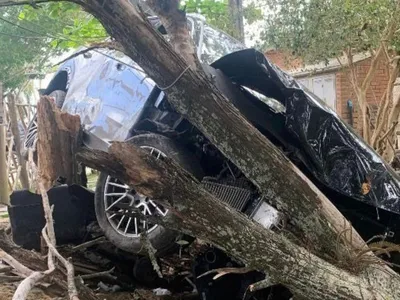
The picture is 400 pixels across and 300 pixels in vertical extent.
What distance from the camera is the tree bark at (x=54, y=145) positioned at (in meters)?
5.42

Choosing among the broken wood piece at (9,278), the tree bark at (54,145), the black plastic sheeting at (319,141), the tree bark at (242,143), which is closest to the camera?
the tree bark at (242,143)

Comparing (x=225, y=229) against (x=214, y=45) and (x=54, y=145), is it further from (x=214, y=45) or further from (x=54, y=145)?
(x=54, y=145)

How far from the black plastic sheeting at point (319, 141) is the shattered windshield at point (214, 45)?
69 cm

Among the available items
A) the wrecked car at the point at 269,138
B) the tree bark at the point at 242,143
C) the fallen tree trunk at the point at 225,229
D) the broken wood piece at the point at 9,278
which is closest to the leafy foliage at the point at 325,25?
the wrecked car at the point at 269,138

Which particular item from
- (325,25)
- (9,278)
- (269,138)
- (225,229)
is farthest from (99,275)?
(325,25)

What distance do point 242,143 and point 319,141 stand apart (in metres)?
1.26

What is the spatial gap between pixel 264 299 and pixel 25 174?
19.4 ft

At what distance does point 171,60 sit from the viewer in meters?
3.23

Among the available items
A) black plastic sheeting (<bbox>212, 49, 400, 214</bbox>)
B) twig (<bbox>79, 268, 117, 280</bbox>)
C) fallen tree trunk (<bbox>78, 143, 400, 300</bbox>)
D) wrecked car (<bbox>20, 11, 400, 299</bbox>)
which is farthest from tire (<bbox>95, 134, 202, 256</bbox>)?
fallen tree trunk (<bbox>78, 143, 400, 300</bbox>)

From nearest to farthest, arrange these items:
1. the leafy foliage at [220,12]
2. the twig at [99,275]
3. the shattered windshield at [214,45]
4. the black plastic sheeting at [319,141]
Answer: the black plastic sheeting at [319,141]
the twig at [99,275]
the shattered windshield at [214,45]
the leafy foliage at [220,12]

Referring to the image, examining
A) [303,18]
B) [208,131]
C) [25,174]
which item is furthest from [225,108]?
[25,174]

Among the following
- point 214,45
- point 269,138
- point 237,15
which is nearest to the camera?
point 269,138

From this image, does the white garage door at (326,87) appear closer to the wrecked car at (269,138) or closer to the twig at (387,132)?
the twig at (387,132)

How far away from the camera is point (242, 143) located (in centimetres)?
344
